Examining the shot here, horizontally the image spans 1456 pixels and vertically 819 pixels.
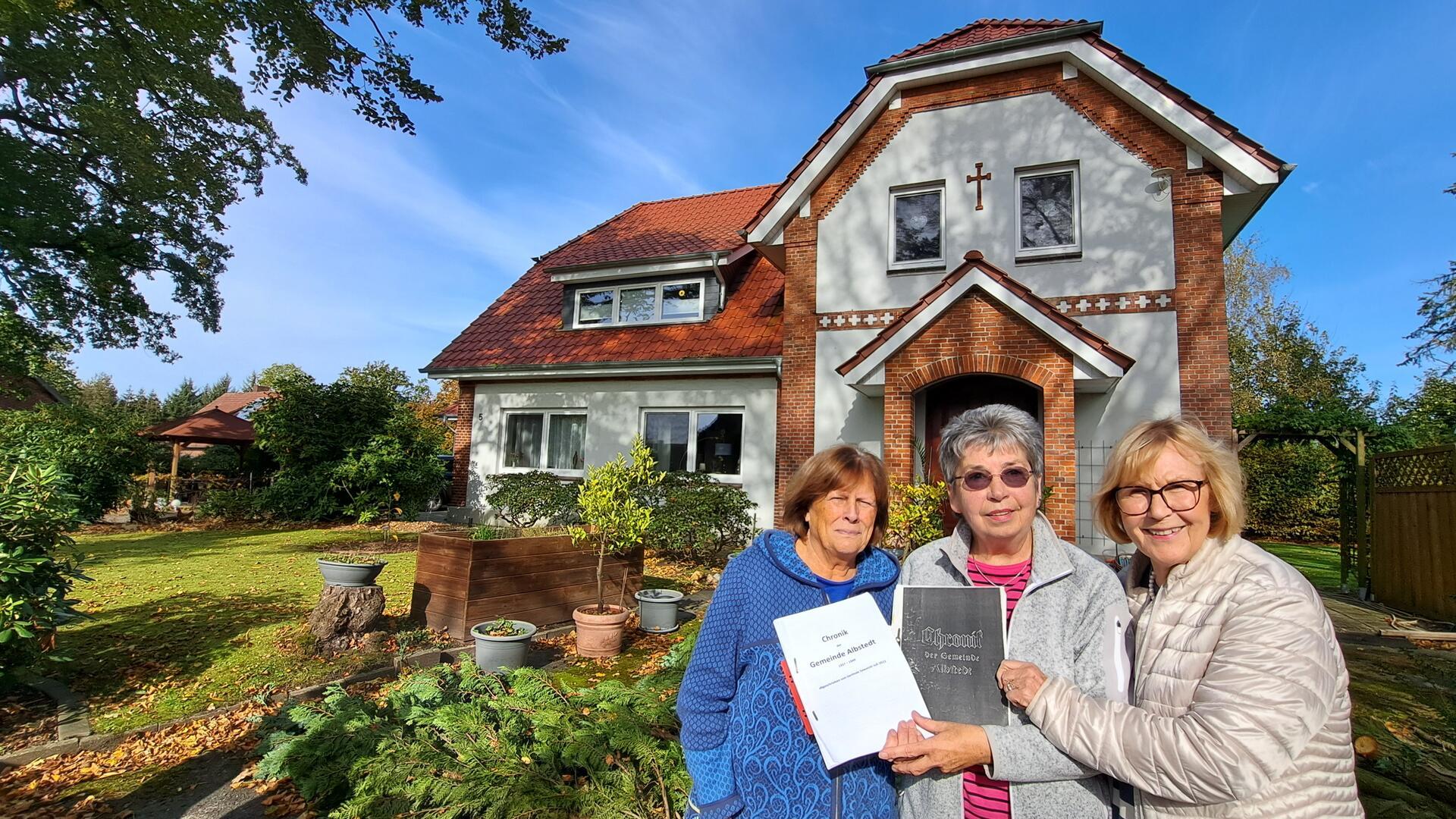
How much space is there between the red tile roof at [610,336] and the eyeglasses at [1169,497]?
974cm

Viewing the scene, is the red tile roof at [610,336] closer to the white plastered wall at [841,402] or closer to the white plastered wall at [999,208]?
the white plastered wall at [841,402]

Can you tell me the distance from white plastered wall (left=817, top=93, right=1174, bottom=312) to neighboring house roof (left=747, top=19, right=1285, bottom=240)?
0.83m

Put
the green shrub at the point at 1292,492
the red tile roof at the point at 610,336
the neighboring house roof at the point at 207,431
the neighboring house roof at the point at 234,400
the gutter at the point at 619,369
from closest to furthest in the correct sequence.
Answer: the gutter at the point at 619,369 < the red tile roof at the point at 610,336 < the green shrub at the point at 1292,492 < the neighboring house roof at the point at 207,431 < the neighboring house roof at the point at 234,400

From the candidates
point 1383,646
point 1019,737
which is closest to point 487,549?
point 1019,737

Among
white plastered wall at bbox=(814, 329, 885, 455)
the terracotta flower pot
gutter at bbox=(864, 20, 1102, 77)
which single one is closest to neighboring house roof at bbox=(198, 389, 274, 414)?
white plastered wall at bbox=(814, 329, 885, 455)

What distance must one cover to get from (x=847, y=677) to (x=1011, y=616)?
49cm

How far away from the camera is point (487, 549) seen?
6258 millimetres

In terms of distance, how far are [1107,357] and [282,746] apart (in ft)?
29.1

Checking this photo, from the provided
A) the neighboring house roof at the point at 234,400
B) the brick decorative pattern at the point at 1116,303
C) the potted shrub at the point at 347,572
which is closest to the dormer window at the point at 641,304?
the brick decorative pattern at the point at 1116,303

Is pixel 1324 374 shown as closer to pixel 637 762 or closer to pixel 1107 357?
pixel 1107 357

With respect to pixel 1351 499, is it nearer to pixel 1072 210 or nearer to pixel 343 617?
pixel 1072 210

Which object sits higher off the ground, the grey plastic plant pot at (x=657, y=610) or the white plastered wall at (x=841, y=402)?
the white plastered wall at (x=841, y=402)

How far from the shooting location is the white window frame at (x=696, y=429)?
12023mm

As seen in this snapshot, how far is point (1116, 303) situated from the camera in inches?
365
